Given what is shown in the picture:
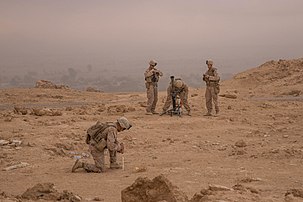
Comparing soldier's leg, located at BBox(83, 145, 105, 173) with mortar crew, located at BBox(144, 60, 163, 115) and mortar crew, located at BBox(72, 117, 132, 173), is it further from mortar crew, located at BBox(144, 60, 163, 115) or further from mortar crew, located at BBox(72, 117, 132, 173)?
mortar crew, located at BBox(144, 60, 163, 115)

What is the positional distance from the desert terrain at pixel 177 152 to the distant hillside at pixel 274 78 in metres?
5.25

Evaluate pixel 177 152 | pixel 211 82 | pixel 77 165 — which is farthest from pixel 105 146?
pixel 211 82

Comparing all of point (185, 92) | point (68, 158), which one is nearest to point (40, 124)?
point (68, 158)

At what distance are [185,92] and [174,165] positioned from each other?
23.1 ft

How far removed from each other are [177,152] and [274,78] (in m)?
19.5

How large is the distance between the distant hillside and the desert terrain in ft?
17.2

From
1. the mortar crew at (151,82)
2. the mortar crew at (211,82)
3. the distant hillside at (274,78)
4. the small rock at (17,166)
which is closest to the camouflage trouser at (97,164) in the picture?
the small rock at (17,166)

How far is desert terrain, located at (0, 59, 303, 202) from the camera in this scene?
7.29 meters

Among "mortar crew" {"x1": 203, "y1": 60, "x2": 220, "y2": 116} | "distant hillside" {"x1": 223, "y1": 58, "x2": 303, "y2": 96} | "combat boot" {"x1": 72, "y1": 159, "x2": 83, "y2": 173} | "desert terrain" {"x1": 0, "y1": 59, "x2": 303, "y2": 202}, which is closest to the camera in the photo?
"desert terrain" {"x1": 0, "y1": 59, "x2": 303, "y2": 202}

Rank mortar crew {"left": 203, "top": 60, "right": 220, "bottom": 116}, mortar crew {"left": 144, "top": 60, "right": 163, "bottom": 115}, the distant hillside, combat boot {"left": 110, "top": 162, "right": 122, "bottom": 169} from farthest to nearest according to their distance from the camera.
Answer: the distant hillside, mortar crew {"left": 144, "top": 60, "right": 163, "bottom": 115}, mortar crew {"left": 203, "top": 60, "right": 220, "bottom": 116}, combat boot {"left": 110, "top": 162, "right": 122, "bottom": 169}

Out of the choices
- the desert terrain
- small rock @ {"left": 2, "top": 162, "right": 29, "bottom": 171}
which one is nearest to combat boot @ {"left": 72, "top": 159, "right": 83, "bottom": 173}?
the desert terrain

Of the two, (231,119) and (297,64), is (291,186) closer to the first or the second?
(231,119)

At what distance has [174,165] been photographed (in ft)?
30.4

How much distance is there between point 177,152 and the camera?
1075 cm
